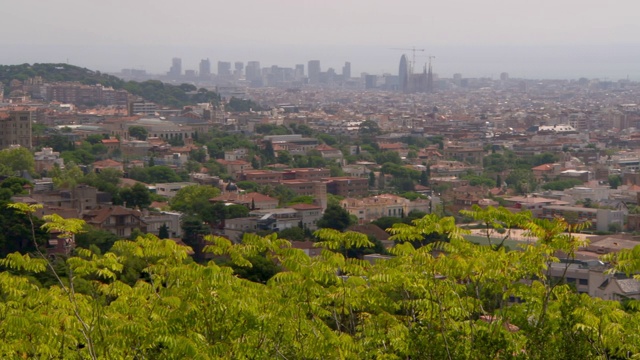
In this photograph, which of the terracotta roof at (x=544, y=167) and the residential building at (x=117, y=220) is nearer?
the residential building at (x=117, y=220)

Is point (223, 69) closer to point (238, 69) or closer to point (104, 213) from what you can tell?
point (238, 69)

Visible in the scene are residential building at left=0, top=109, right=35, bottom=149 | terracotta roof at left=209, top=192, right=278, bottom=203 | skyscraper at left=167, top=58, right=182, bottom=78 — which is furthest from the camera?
skyscraper at left=167, top=58, right=182, bottom=78

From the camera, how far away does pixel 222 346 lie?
6.61 metres

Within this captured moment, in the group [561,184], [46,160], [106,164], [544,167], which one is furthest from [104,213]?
[544,167]

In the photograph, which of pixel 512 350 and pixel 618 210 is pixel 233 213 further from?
pixel 512 350

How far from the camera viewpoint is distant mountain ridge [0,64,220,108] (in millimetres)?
81438

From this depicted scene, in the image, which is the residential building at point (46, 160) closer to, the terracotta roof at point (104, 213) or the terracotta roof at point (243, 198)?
the terracotta roof at point (243, 198)

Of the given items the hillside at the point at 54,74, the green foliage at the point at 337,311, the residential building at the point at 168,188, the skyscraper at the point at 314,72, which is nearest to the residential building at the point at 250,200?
the residential building at the point at 168,188

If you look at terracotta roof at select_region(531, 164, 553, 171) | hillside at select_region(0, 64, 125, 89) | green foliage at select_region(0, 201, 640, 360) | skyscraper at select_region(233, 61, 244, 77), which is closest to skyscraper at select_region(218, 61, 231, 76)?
skyscraper at select_region(233, 61, 244, 77)

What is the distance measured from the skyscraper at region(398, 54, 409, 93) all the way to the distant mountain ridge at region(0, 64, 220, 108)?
163 ft

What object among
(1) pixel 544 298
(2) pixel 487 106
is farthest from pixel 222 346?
(2) pixel 487 106

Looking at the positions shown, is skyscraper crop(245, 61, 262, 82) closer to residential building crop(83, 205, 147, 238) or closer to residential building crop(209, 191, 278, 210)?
residential building crop(209, 191, 278, 210)

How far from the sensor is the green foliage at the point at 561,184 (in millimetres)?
40609

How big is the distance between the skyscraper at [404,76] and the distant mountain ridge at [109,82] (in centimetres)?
4975
